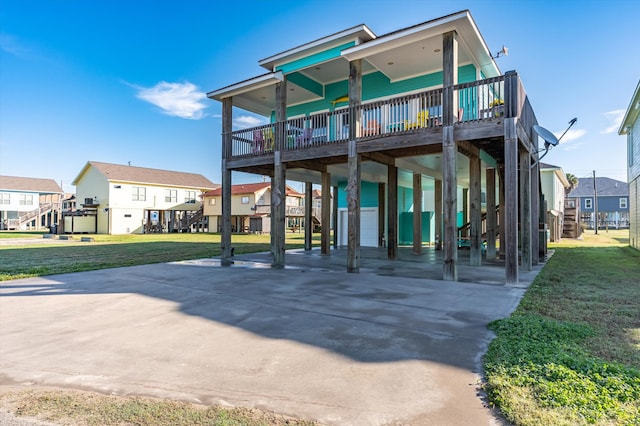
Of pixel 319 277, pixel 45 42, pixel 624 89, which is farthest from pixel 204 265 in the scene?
pixel 624 89

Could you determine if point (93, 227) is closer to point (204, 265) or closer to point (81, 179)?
point (81, 179)

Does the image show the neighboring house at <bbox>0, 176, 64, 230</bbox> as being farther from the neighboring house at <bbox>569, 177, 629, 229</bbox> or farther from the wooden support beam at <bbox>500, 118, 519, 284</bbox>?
the neighboring house at <bbox>569, 177, 629, 229</bbox>

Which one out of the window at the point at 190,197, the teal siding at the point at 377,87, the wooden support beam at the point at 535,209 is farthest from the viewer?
the window at the point at 190,197

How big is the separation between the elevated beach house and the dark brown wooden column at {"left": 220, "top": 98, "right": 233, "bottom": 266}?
0.13 ft

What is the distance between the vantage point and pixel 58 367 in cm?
380

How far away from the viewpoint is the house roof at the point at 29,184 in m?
46.1

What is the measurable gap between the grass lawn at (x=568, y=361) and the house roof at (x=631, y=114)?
487 inches

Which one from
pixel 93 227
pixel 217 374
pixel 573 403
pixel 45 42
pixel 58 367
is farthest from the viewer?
pixel 93 227

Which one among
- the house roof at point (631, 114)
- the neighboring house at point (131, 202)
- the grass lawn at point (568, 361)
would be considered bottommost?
the grass lawn at point (568, 361)

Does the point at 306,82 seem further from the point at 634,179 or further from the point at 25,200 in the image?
the point at 25,200

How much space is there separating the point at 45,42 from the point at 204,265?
43.8ft

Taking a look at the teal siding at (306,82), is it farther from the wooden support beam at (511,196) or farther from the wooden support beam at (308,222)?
the wooden support beam at (511,196)

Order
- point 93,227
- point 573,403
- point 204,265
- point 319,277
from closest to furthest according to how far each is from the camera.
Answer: point 573,403 < point 319,277 < point 204,265 < point 93,227

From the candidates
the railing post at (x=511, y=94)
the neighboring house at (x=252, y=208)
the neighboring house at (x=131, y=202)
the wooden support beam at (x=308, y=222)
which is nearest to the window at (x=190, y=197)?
the neighboring house at (x=131, y=202)
